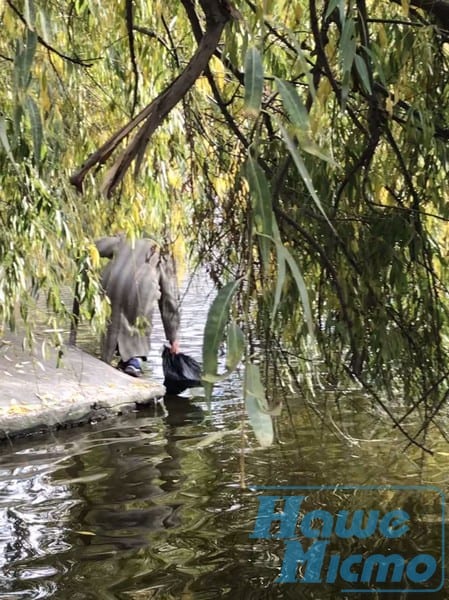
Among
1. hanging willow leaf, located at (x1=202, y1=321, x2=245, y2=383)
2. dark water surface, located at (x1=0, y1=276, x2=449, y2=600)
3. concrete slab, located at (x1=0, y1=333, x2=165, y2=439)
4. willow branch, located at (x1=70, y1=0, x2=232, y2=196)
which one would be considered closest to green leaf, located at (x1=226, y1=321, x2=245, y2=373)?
hanging willow leaf, located at (x1=202, y1=321, x2=245, y2=383)

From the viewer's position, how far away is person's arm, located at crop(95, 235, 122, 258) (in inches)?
277

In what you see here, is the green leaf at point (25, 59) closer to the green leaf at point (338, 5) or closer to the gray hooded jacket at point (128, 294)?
the green leaf at point (338, 5)

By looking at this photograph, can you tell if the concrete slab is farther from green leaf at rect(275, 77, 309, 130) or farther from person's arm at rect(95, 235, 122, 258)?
green leaf at rect(275, 77, 309, 130)

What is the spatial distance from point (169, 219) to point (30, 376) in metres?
2.81

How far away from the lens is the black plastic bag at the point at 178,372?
22.9ft

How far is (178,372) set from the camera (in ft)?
23.0

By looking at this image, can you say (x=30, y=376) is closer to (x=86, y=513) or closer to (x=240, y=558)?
(x=86, y=513)

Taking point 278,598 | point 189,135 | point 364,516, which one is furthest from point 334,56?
point 364,516

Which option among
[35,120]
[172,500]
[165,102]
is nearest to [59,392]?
[172,500]

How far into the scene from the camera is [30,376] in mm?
6379

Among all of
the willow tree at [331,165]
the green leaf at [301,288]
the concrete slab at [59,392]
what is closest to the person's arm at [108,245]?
the concrete slab at [59,392]

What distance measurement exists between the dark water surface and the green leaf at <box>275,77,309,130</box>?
139cm

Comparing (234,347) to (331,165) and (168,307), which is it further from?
(168,307)

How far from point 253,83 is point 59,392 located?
5191 mm
